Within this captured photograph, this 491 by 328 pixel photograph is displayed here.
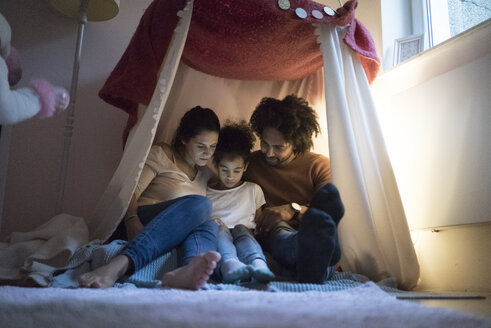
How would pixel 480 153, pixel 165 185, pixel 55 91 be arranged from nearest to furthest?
pixel 55 91 < pixel 480 153 < pixel 165 185

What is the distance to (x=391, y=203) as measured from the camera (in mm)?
1392

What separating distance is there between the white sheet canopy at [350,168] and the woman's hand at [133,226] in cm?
4

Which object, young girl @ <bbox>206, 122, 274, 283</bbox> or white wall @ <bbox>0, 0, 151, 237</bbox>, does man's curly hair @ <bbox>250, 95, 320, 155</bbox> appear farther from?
white wall @ <bbox>0, 0, 151, 237</bbox>

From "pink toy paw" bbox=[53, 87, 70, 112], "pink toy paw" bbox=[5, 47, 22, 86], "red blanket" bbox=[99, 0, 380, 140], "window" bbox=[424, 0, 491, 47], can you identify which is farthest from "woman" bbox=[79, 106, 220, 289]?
"window" bbox=[424, 0, 491, 47]

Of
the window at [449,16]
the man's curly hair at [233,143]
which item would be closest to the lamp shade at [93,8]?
the man's curly hair at [233,143]

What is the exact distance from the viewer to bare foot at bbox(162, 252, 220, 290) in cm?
96

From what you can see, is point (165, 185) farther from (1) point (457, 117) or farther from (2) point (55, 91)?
(1) point (457, 117)

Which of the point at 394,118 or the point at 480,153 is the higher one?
the point at 394,118

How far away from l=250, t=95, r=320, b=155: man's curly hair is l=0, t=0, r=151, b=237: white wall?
0.71 metres

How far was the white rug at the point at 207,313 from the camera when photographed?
608 millimetres

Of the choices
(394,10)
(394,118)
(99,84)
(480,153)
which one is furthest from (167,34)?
(394,10)

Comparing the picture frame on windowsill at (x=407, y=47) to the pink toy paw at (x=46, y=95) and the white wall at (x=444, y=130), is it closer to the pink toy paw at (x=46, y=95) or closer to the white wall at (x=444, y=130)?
the white wall at (x=444, y=130)

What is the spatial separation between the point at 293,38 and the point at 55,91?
37.6 inches

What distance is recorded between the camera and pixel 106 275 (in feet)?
3.37
